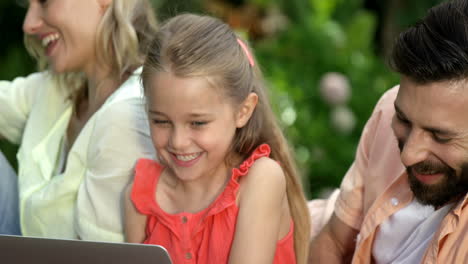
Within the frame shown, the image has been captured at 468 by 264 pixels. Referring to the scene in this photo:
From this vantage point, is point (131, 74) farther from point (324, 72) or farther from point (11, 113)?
point (324, 72)

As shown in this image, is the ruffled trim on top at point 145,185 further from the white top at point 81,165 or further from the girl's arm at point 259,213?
the girl's arm at point 259,213

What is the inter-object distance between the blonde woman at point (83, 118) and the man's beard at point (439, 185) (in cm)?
72

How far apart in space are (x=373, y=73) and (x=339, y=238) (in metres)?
2.53

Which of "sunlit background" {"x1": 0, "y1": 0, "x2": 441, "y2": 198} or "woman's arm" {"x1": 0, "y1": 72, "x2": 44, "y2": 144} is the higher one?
"woman's arm" {"x1": 0, "y1": 72, "x2": 44, "y2": 144}

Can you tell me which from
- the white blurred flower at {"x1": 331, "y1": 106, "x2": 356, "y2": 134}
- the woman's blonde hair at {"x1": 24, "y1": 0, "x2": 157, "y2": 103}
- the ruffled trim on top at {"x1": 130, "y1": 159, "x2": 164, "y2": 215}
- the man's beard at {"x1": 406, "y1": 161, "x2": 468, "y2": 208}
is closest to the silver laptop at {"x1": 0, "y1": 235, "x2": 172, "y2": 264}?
the ruffled trim on top at {"x1": 130, "y1": 159, "x2": 164, "y2": 215}

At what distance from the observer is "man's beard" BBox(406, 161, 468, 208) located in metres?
1.67

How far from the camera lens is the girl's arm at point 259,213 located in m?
1.78

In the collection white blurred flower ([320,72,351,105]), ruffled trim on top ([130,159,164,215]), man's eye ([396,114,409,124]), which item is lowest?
white blurred flower ([320,72,351,105])

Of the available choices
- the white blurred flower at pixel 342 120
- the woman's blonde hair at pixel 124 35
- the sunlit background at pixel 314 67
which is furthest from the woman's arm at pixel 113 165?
the white blurred flower at pixel 342 120

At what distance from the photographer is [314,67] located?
14.5 ft

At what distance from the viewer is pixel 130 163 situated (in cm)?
204

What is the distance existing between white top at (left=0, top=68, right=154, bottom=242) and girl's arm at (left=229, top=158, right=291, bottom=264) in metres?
0.36

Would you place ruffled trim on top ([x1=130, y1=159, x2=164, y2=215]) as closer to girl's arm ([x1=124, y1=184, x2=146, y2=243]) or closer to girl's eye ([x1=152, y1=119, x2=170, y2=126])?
girl's arm ([x1=124, y1=184, x2=146, y2=243])

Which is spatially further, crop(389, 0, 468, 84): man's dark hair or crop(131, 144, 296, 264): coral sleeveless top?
crop(131, 144, 296, 264): coral sleeveless top
